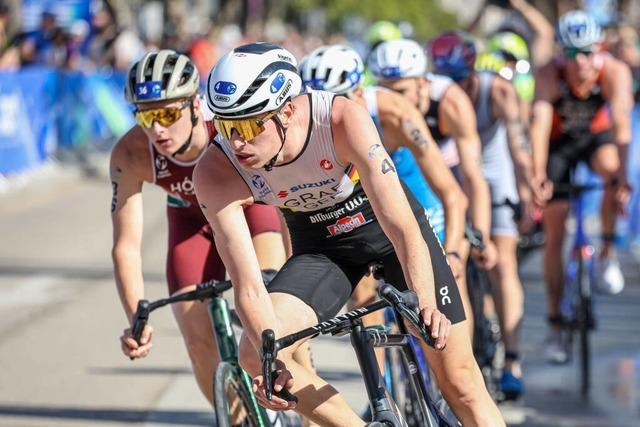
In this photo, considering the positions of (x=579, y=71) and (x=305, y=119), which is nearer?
(x=305, y=119)

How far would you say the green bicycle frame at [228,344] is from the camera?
17.4 feet

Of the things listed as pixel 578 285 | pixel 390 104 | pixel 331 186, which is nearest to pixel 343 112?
pixel 331 186

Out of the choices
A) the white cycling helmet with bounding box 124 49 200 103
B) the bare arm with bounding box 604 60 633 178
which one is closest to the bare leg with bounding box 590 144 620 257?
the bare arm with bounding box 604 60 633 178

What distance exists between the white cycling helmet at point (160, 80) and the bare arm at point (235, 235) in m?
0.80

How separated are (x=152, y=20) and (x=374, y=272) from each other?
95.7ft

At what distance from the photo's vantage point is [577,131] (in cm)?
907

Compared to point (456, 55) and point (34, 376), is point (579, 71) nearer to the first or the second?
point (456, 55)

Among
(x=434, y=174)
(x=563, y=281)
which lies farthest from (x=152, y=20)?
(x=434, y=174)

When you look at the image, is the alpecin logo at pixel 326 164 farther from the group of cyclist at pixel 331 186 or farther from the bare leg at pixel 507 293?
the bare leg at pixel 507 293

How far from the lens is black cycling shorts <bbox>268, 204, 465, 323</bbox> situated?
4.89m

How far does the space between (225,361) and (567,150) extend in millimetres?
4459

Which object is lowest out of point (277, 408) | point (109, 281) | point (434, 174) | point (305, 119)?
point (109, 281)

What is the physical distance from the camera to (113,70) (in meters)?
23.2

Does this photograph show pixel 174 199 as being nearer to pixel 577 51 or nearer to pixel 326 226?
pixel 326 226
